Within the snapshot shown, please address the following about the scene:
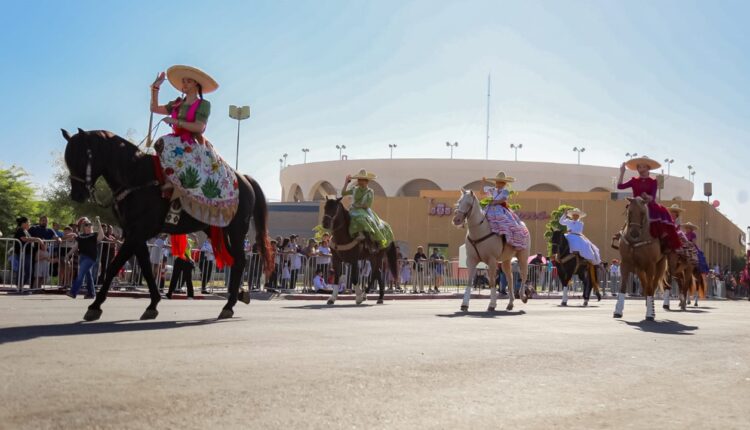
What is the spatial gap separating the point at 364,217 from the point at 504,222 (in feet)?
11.7

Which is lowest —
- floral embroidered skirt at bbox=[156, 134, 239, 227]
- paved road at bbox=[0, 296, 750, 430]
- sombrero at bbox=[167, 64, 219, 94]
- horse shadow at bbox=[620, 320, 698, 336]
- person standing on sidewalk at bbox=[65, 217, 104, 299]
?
paved road at bbox=[0, 296, 750, 430]

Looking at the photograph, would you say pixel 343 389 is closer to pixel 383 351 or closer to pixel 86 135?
pixel 383 351

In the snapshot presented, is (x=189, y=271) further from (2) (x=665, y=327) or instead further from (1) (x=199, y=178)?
(2) (x=665, y=327)

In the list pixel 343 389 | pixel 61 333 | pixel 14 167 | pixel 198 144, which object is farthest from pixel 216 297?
pixel 14 167

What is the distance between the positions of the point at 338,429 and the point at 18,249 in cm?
1783

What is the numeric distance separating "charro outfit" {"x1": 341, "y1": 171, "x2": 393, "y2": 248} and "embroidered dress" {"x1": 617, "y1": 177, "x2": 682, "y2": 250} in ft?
20.1

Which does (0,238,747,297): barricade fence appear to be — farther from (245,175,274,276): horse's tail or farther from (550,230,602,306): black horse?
(550,230,602,306): black horse

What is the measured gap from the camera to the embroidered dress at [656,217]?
1402cm

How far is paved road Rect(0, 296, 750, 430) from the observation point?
13.2 ft

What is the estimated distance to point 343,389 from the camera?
15.8ft

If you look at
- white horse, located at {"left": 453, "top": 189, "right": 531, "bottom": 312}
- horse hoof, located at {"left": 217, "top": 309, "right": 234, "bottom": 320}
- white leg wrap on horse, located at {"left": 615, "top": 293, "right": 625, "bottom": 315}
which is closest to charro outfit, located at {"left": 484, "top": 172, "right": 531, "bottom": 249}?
white horse, located at {"left": 453, "top": 189, "right": 531, "bottom": 312}

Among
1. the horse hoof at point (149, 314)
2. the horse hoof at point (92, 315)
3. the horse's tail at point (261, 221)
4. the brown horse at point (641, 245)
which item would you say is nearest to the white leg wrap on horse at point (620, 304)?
the brown horse at point (641, 245)

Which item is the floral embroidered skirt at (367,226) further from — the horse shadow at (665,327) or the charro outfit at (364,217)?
the horse shadow at (665,327)

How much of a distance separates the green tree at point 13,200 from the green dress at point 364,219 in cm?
3992
